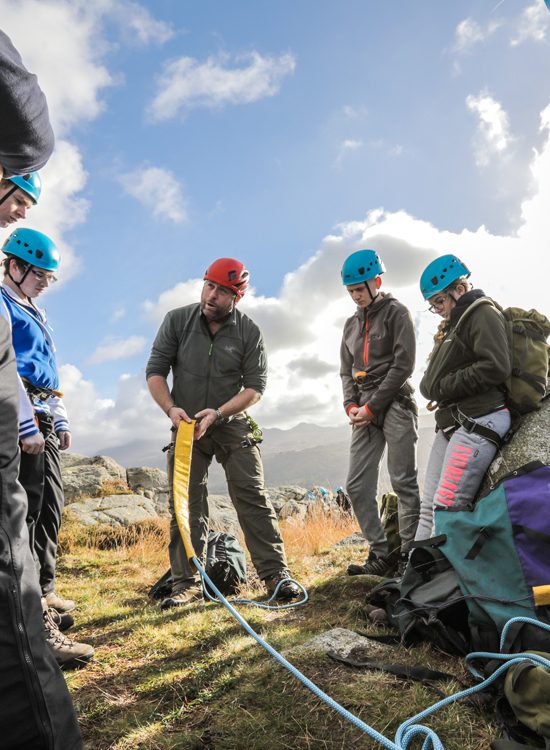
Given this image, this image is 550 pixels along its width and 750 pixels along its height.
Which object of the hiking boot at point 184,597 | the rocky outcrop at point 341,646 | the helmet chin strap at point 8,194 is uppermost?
the helmet chin strap at point 8,194

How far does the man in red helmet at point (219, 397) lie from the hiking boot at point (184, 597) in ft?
0.27

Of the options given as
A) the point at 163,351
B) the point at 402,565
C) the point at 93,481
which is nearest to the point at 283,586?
the point at 402,565

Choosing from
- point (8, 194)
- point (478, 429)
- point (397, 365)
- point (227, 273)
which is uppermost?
point (227, 273)

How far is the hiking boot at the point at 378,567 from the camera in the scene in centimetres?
482

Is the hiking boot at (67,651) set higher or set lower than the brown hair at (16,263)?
lower

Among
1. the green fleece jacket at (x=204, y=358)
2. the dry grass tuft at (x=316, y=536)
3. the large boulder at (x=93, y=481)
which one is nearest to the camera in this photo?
the green fleece jacket at (x=204, y=358)

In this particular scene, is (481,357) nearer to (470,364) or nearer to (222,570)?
(470,364)

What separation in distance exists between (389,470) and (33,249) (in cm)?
419

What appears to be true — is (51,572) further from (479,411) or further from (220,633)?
(479,411)

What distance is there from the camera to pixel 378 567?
191 inches

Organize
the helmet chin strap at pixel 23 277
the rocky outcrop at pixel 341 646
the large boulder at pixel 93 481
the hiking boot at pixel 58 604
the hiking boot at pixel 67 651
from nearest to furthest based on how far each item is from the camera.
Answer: the rocky outcrop at pixel 341 646 → the hiking boot at pixel 67 651 → the helmet chin strap at pixel 23 277 → the hiking boot at pixel 58 604 → the large boulder at pixel 93 481

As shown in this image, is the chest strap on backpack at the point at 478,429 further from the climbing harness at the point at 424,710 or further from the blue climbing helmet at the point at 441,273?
the climbing harness at the point at 424,710

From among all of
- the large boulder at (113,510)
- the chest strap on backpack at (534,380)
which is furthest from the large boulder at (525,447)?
the large boulder at (113,510)

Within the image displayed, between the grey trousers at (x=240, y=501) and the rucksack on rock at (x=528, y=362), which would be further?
the grey trousers at (x=240, y=501)
